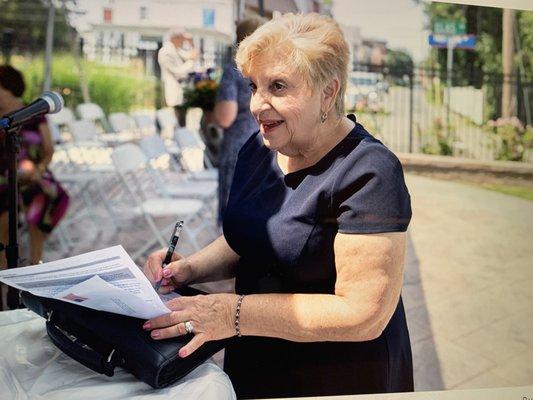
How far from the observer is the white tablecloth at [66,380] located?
0.92m

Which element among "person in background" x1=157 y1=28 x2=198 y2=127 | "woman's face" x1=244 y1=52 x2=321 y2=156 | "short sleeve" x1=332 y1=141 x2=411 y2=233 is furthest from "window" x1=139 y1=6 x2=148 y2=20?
"short sleeve" x1=332 y1=141 x2=411 y2=233

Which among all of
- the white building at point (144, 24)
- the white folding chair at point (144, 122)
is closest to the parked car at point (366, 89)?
the white building at point (144, 24)

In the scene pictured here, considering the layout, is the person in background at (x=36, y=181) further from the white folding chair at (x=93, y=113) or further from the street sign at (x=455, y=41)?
the street sign at (x=455, y=41)

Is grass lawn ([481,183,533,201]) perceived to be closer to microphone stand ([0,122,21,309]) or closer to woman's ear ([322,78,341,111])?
woman's ear ([322,78,341,111])

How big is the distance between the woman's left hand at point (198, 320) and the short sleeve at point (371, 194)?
10.4 inches

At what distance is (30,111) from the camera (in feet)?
4.08

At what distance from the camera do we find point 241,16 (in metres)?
2.46

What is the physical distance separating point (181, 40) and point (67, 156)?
61.4 inches

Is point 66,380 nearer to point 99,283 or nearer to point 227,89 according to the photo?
point 99,283

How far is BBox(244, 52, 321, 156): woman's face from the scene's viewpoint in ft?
3.63

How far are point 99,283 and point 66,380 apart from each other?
186 mm

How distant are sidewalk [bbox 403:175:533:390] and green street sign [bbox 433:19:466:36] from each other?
24.9 inches

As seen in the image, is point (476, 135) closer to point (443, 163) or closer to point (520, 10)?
point (443, 163)

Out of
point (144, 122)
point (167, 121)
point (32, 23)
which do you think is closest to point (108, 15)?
point (32, 23)
